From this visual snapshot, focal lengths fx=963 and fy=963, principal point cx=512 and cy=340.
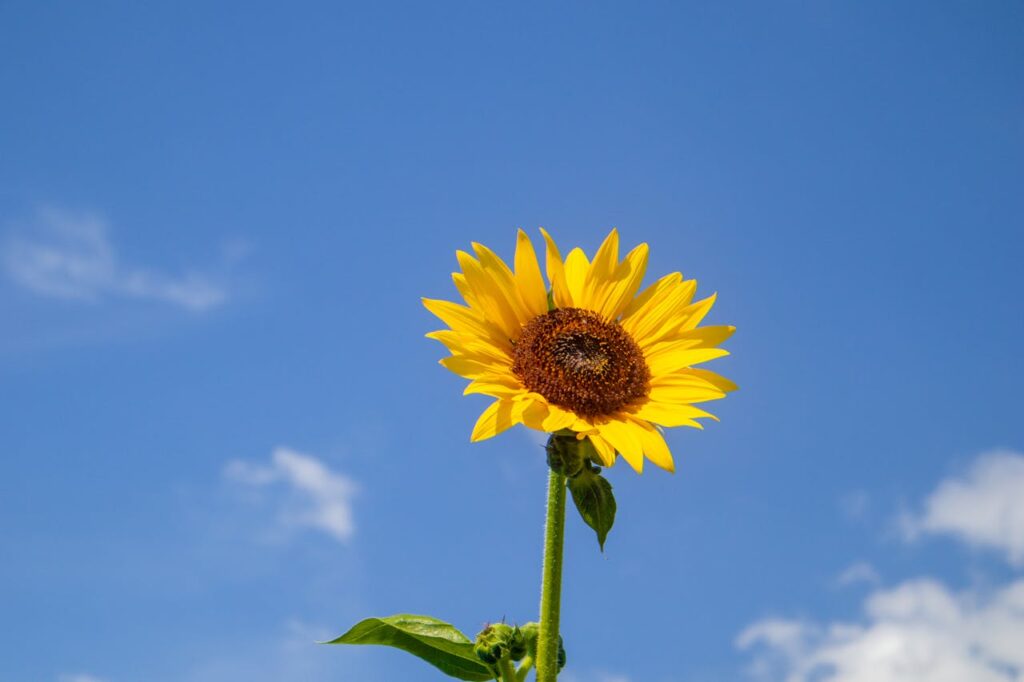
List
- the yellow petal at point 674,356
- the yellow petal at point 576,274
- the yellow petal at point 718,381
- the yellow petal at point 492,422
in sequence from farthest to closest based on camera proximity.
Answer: the yellow petal at point 576,274 → the yellow petal at point 674,356 → the yellow petal at point 718,381 → the yellow petal at point 492,422

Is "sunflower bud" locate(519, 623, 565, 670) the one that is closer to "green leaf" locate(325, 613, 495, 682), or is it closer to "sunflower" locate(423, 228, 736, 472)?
"green leaf" locate(325, 613, 495, 682)

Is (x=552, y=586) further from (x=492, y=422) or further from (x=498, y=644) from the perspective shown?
(x=492, y=422)

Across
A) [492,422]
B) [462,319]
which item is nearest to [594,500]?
[492,422]

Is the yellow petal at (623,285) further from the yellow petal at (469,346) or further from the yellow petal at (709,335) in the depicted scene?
the yellow petal at (469,346)

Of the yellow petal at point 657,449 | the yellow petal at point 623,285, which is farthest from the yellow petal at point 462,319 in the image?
the yellow petal at point 657,449

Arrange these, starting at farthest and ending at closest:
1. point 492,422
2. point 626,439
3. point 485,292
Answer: point 485,292 < point 626,439 < point 492,422

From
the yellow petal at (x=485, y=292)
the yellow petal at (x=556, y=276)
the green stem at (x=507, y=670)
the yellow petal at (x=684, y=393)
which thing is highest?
the yellow petal at (x=556, y=276)

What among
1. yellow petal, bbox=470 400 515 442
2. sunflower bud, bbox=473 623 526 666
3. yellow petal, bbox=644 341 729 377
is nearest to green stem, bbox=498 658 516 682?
sunflower bud, bbox=473 623 526 666

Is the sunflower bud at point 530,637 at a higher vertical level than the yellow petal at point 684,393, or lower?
lower
